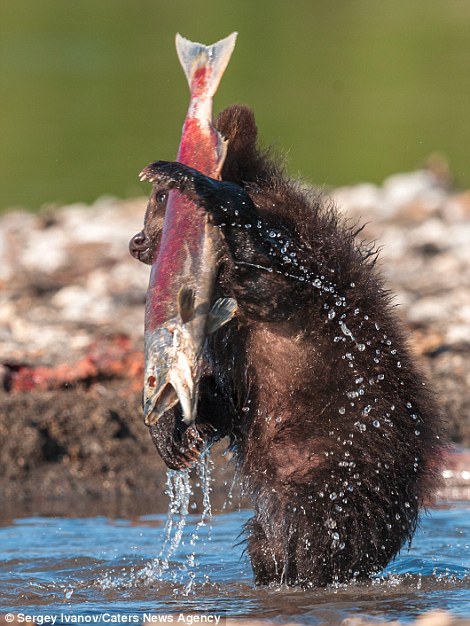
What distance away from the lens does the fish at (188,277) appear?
502 centimetres

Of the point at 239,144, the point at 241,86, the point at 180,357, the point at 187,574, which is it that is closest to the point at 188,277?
the point at 180,357

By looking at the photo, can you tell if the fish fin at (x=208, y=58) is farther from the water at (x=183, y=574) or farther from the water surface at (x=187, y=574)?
the water surface at (x=187, y=574)

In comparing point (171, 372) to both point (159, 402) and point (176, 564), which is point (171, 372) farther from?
point (176, 564)

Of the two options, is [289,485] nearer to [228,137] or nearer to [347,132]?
[228,137]

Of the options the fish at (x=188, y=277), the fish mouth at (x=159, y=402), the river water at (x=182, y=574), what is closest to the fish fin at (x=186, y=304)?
the fish at (x=188, y=277)

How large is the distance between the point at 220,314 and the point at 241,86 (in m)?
17.1

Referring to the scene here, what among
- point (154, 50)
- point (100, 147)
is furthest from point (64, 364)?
point (154, 50)

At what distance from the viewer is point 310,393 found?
5.39m

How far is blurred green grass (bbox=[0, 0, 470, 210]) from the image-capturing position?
16.9m

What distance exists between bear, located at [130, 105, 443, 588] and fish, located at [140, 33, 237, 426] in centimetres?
12

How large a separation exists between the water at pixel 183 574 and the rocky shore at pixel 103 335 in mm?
388

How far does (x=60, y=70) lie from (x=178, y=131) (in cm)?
731

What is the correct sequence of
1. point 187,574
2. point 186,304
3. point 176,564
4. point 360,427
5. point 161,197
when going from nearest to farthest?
point 186,304, point 360,427, point 161,197, point 187,574, point 176,564

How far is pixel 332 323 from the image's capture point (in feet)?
17.6
